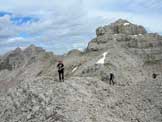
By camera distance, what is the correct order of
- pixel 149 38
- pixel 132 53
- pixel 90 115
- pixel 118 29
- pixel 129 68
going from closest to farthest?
pixel 90 115, pixel 129 68, pixel 132 53, pixel 149 38, pixel 118 29

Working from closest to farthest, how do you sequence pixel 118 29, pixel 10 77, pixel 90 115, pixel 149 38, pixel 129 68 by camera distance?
pixel 90 115 → pixel 129 68 → pixel 149 38 → pixel 118 29 → pixel 10 77

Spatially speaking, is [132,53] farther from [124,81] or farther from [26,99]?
[26,99]

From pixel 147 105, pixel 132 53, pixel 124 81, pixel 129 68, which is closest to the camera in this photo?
pixel 147 105

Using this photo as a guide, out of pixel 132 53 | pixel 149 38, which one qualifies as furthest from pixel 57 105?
pixel 149 38

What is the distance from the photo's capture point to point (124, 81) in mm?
65750

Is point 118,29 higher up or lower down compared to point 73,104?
higher up

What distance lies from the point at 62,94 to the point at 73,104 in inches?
77.9

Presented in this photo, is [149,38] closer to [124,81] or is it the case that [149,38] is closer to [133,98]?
[124,81]

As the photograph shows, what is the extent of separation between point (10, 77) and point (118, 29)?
34.4m

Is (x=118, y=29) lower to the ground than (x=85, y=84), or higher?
higher

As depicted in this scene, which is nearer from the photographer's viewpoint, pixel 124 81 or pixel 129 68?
pixel 124 81

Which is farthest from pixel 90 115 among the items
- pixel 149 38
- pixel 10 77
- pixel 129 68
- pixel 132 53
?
pixel 10 77

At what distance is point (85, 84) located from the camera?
3847 cm

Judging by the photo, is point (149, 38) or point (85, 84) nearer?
point (85, 84)
